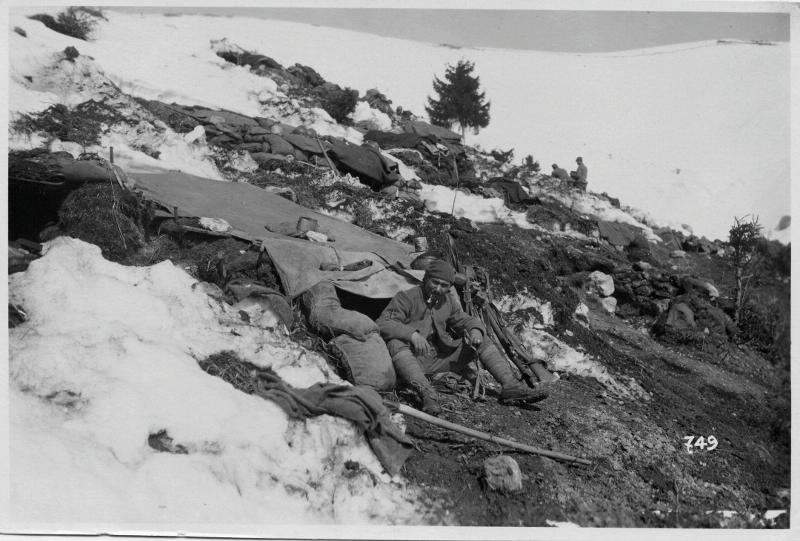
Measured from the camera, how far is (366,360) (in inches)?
189

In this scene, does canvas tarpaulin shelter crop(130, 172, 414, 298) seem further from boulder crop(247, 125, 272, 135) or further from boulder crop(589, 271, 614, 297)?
boulder crop(589, 271, 614, 297)

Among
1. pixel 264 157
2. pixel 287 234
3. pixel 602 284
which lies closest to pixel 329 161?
pixel 264 157

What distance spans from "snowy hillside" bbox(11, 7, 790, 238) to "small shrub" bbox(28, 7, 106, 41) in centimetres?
27

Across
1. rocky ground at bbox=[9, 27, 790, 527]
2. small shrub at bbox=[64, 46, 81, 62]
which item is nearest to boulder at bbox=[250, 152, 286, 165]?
rocky ground at bbox=[9, 27, 790, 527]

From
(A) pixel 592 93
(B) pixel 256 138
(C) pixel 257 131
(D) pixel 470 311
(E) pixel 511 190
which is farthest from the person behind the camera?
(A) pixel 592 93

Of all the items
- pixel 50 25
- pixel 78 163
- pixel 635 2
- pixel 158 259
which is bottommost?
pixel 158 259

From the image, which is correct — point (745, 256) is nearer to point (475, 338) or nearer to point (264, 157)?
point (475, 338)

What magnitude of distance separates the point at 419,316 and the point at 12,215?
351 centimetres

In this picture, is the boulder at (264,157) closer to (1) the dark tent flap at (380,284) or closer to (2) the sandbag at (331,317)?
(1) the dark tent flap at (380,284)

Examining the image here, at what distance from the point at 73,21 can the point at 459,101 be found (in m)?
12.1

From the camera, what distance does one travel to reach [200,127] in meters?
9.51

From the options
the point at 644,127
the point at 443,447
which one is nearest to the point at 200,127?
the point at 443,447

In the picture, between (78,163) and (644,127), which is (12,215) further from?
(644,127)

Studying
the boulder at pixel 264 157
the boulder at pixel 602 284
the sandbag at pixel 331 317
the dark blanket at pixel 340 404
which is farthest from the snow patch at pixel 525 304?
the boulder at pixel 264 157
